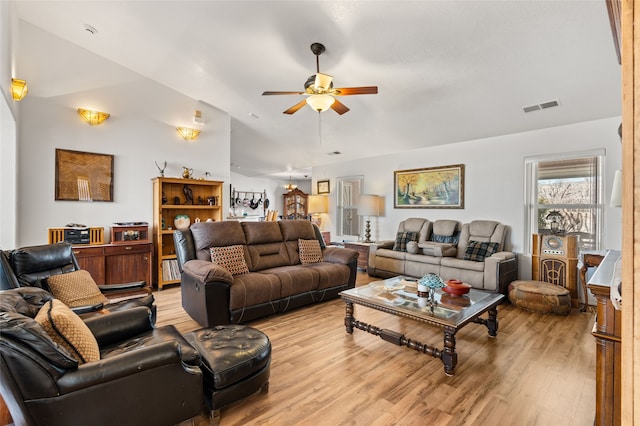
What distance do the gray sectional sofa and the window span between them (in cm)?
57

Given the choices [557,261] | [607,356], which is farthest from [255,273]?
[557,261]

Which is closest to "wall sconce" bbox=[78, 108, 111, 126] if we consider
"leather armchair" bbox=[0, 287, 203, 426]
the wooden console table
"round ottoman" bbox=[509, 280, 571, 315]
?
"leather armchair" bbox=[0, 287, 203, 426]

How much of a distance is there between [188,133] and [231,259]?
8.96 feet

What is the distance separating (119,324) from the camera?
193 cm

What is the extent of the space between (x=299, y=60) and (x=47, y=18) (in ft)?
9.97

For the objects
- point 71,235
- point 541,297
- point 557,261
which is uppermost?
point 71,235

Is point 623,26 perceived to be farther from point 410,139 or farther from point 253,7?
point 410,139

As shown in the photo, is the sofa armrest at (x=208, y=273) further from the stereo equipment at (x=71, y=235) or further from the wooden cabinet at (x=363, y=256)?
the wooden cabinet at (x=363, y=256)

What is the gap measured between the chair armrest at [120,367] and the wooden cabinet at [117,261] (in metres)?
3.16

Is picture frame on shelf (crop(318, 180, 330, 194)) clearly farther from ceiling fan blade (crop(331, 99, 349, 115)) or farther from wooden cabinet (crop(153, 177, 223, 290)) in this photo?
ceiling fan blade (crop(331, 99, 349, 115))

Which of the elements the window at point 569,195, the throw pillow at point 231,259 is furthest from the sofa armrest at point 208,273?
the window at point 569,195

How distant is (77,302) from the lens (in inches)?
93.7

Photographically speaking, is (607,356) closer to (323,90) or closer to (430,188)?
(323,90)

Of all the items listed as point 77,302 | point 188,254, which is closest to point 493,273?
point 188,254
